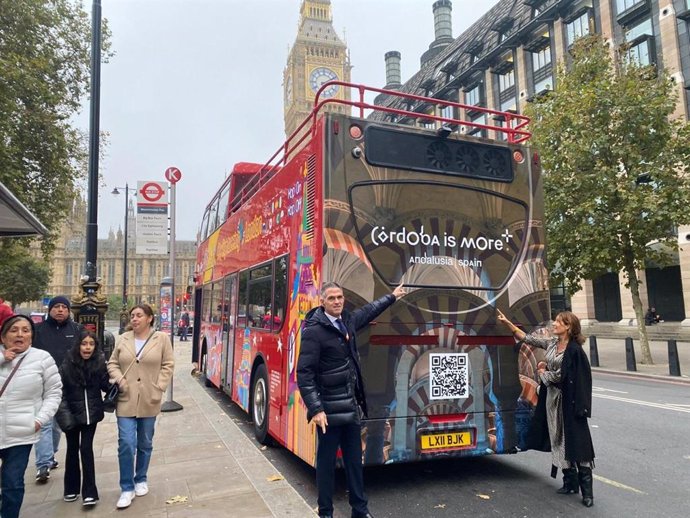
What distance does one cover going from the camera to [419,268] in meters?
4.96

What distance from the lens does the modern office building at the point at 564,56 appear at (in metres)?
26.2

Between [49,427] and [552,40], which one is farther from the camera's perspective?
[552,40]

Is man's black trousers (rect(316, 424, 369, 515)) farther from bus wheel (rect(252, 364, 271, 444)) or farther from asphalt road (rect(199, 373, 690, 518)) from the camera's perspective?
bus wheel (rect(252, 364, 271, 444))

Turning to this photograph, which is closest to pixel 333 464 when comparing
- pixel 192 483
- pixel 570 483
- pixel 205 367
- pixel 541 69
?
pixel 192 483

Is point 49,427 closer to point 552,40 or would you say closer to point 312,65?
point 552,40

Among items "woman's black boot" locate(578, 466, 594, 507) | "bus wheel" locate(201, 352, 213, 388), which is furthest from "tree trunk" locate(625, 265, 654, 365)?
"woman's black boot" locate(578, 466, 594, 507)

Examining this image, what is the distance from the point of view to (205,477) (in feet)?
17.0

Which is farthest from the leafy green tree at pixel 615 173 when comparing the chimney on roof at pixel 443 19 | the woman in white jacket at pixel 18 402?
the chimney on roof at pixel 443 19

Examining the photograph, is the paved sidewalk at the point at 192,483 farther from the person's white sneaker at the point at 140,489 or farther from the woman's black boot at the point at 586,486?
the woman's black boot at the point at 586,486

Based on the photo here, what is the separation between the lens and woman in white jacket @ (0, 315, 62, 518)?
3.62 meters

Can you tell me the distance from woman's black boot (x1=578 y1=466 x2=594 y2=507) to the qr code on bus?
3.86 ft

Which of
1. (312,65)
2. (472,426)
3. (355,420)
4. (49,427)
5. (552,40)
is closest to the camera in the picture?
(355,420)

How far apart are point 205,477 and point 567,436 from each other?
3468 mm

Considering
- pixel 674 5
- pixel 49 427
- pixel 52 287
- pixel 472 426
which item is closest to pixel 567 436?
pixel 472 426
